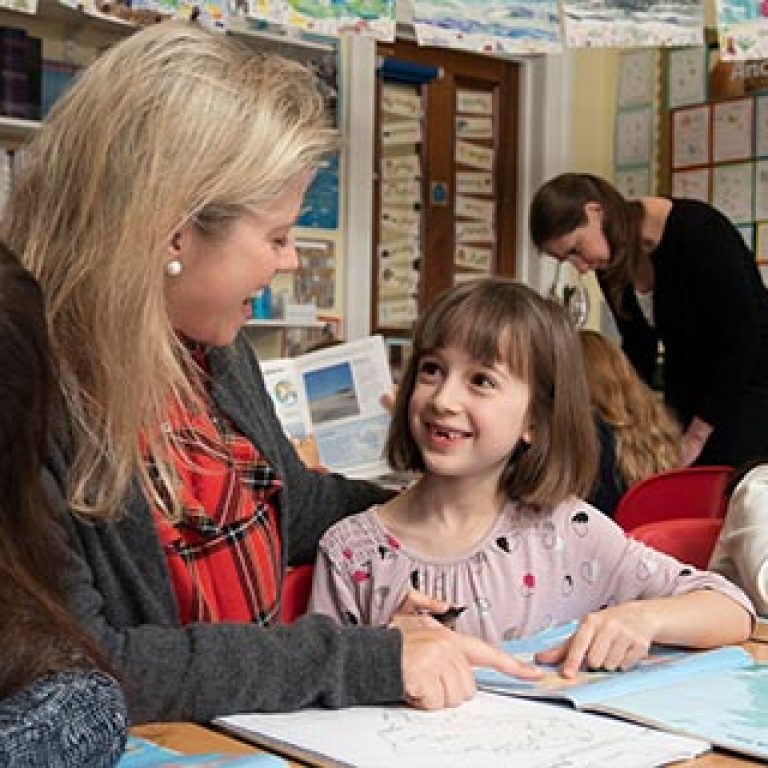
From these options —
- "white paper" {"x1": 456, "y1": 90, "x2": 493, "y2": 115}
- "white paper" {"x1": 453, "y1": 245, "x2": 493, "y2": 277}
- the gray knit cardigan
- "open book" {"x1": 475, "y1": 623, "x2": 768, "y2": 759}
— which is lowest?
"open book" {"x1": 475, "y1": 623, "x2": 768, "y2": 759}

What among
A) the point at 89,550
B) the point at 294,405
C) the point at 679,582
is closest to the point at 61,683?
the point at 89,550

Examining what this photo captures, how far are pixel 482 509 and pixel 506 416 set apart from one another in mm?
122

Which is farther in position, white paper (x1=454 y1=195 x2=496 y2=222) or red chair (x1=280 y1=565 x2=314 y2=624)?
white paper (x1=454 y1=195 x2=496 y2=222)

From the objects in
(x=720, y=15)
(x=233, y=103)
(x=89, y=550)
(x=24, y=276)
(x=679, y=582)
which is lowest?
(x=679, y=582)

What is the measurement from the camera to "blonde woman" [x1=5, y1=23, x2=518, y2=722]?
0.96 meters

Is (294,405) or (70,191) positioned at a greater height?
(70,191)

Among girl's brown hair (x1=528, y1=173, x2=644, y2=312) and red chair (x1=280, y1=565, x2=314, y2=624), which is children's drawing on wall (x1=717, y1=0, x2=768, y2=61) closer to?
girl's brown hair (x1=528, y1=173, x2=644, y2=312)

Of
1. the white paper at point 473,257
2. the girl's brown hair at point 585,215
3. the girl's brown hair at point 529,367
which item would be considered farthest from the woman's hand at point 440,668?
the white paper at point 473,257

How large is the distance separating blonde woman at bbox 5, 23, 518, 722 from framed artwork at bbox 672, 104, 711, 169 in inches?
135

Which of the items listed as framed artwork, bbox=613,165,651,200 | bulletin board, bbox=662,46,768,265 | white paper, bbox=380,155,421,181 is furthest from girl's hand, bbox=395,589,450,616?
framed artwork, bbox=613,165,651,200

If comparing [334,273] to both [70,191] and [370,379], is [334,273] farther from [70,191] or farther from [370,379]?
[70,191]

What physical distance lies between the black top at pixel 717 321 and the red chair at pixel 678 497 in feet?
3.40

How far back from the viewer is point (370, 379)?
2871 mm

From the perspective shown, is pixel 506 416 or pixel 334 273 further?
pixel 334 273
